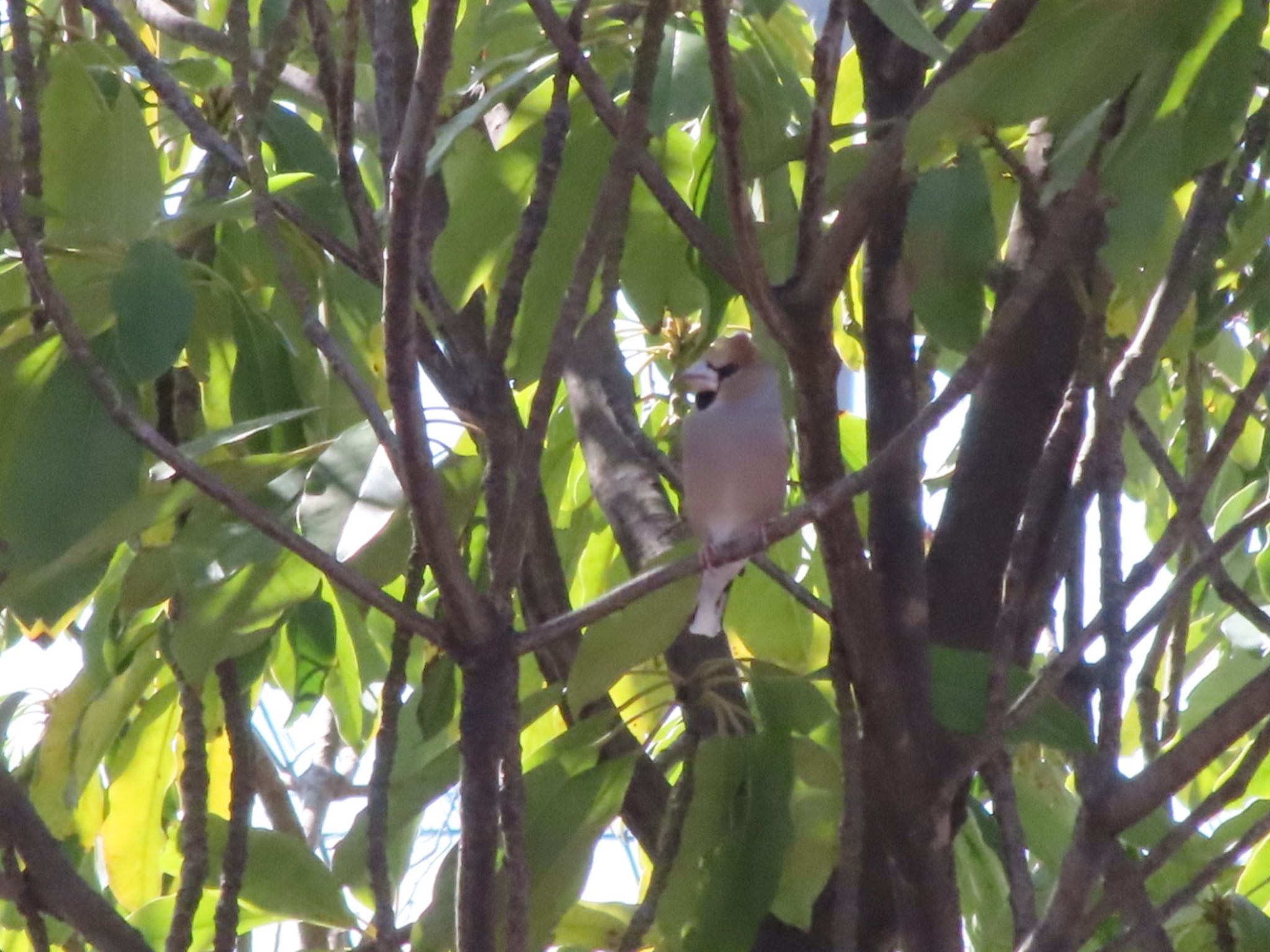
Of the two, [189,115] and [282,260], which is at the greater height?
[189,115]

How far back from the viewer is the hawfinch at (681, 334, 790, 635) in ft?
9.03

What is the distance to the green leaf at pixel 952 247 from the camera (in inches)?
69.9

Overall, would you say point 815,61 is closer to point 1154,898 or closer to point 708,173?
point 708,173

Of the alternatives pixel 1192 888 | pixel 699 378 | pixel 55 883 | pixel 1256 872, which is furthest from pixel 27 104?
pixel 1256 872

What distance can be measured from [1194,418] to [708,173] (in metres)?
0.90

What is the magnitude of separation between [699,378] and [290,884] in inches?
43.9

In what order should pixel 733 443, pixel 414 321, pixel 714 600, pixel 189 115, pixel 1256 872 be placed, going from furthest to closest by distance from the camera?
pixel 733 443 → pixel 714 600 → pixel 1256 872 → pixel 189 115 → pixel 414 321

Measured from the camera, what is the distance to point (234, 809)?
1.86m

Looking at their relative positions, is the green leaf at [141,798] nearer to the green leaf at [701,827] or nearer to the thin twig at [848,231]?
the green leaf at [701,827]

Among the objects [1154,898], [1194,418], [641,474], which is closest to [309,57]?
[641,474]

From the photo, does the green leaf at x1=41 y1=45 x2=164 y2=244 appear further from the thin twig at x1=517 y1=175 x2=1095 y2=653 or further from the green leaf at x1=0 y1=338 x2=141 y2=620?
the thin twig at x1=517 y1=175 x2=1095 y2=653

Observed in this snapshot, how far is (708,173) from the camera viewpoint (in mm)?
2053

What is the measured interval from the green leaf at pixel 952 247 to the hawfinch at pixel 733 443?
83cm

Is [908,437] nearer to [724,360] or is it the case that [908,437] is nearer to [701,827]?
[701,827]
